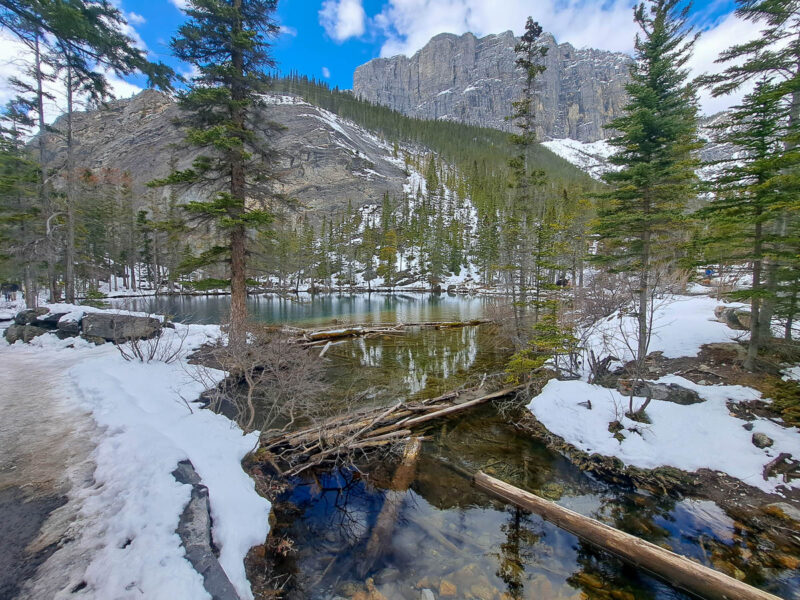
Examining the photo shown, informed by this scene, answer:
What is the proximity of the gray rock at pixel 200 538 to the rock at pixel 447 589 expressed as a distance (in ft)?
9.35

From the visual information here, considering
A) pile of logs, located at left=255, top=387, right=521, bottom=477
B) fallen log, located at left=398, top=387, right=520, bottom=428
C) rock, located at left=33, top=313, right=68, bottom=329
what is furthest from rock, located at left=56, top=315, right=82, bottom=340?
fallen log, located at left=398, top=387, right=520, bottom=428

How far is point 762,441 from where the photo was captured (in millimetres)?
6711

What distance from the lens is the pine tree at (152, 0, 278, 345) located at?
1077 centimetres

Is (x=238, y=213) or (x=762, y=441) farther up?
(x=238, y=213)

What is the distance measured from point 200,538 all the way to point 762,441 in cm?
1030

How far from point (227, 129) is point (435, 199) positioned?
250ft

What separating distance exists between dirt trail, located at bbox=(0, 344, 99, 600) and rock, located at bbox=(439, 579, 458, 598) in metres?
4.15

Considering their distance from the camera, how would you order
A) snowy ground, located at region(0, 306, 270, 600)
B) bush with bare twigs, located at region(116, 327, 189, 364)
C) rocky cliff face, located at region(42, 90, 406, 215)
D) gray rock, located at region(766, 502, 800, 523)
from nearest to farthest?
1. snowy ground, located at region(0, 306, 270, 600)
2. gray rock, located at region(766, 502, 800, 523)
3. bush with bare twigs, located at region(116, 327, 189, 364)
4. rocky cliff face, located at region(42, 90, 406, 215)

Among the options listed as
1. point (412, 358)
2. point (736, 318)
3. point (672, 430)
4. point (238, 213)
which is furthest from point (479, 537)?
point (736, 318)

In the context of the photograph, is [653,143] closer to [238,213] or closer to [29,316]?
[238,213]

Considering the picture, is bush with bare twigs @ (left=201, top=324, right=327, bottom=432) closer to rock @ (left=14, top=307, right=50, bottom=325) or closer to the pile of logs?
the pile of logs

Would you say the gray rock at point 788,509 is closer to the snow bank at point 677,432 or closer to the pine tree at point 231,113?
the snow bank at point 677,432

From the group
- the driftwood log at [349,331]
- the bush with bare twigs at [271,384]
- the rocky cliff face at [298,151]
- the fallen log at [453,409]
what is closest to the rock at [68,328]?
the bush with bare twigs at [271,384]

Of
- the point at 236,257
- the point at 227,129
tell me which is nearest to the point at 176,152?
the point at 227,129
